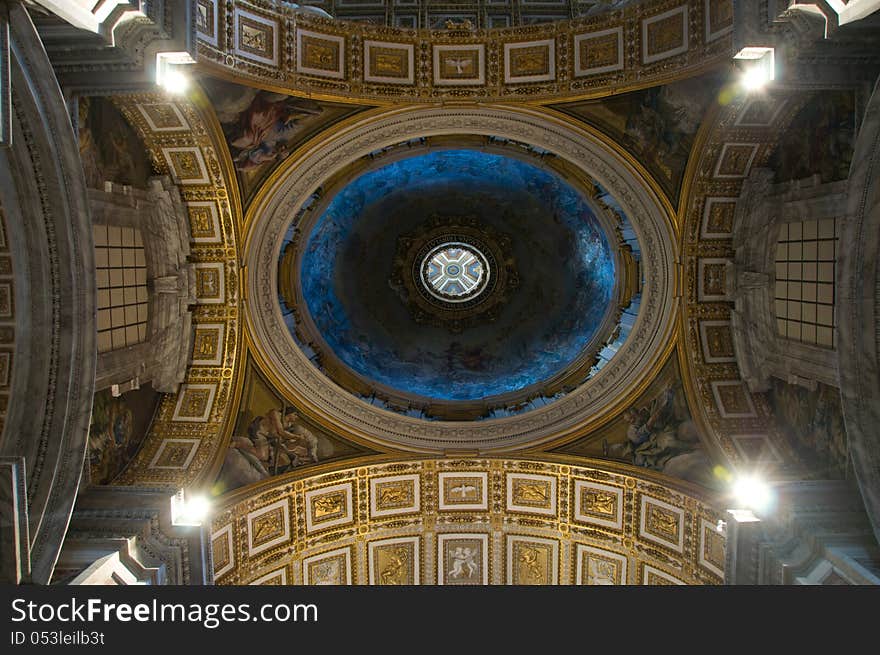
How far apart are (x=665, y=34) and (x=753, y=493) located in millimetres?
8815

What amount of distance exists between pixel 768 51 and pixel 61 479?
12.6m

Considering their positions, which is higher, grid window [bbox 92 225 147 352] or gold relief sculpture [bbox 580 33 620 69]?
gold relief sculpture [bbox 580 33 620 69]

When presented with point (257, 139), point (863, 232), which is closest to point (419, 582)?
point (257, 139)

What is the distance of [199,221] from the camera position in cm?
1362

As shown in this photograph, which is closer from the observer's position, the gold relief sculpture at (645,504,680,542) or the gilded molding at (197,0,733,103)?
the gilded molding at (197,0,733,103)

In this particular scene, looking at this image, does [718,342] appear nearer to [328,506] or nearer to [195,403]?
[328,506]

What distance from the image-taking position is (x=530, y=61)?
13.4 meters

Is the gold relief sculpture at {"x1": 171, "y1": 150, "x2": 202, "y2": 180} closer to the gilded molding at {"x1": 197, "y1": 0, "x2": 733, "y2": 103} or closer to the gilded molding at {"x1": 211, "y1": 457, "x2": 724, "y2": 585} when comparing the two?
the gilded molding at {"x1": 197, "y1": 0, "x2": 733, "y2": 103}

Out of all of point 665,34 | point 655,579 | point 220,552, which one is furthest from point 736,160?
point 220,552

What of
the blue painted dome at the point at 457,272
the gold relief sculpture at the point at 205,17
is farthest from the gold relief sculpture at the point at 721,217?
the gold relief sculpture at the point at 205,17

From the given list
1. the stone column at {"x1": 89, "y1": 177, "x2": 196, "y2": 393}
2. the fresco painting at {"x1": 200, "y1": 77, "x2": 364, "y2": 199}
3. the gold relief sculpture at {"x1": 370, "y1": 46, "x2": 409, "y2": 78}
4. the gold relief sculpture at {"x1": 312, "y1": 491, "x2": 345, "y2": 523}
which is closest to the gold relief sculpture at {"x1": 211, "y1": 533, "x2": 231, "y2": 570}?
the gold relief sculpture at {"x1": 312, "y1": 491, "x2": 345, "y2": 523}

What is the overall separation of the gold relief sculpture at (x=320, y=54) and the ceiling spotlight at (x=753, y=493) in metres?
11.4

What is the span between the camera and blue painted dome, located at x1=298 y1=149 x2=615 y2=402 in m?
16.9

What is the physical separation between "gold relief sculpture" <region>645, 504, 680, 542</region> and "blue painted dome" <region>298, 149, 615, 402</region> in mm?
4363
